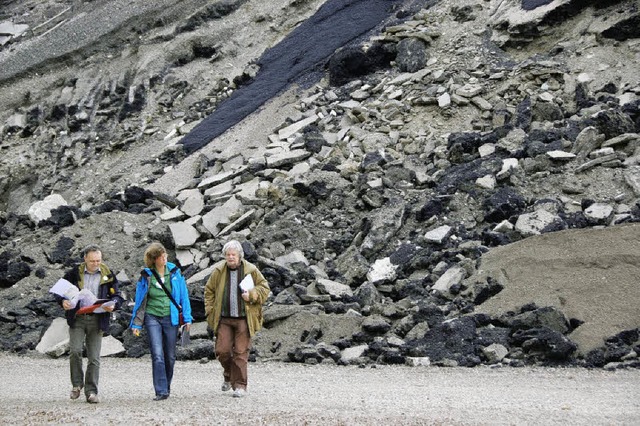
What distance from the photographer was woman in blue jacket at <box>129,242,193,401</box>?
25.3 feet

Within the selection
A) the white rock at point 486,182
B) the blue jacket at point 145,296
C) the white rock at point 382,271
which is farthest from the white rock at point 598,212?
the blue jacket at point 145,296

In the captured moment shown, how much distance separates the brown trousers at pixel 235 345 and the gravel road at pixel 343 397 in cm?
24

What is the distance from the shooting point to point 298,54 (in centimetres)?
2309

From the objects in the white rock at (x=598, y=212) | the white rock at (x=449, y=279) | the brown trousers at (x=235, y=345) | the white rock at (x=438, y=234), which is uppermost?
the brown trousers at (x=235, y=345)

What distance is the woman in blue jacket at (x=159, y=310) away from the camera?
7.71 metres

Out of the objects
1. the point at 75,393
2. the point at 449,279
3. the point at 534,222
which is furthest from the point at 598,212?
the point at 75,393

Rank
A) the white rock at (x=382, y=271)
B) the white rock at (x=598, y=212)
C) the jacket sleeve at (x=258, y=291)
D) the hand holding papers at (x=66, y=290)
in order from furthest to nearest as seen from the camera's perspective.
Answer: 1. the white rock at (x=382, y=271)
2. the white rock at (x=598, y=212)
3. the jacket sleeve at (x=258, y=291)
4. the hand holding papers at (x=66, y=290)

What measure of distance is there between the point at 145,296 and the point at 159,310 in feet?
0.60

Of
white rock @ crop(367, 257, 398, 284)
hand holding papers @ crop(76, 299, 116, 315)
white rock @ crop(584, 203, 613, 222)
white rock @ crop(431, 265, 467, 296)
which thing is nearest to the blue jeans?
hand holding papers @ crop(76, 299, 116, 315)

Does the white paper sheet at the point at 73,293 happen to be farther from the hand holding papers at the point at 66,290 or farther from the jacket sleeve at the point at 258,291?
the jacket sleeve at the point at 258,291

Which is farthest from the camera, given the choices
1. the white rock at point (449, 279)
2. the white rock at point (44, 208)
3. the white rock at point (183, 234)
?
the white rock at point (44, 208)

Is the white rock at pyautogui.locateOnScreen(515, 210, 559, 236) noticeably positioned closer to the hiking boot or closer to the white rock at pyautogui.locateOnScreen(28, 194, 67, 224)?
the hiking boot

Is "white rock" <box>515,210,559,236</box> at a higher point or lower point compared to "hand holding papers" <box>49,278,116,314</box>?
lower

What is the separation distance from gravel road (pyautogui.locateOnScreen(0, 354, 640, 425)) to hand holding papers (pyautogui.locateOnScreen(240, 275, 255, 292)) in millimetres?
1027
